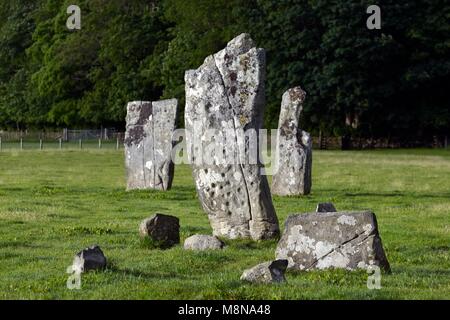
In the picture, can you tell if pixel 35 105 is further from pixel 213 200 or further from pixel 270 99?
pixel 213 200

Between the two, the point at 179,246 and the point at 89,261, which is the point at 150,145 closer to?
the point at 179,246

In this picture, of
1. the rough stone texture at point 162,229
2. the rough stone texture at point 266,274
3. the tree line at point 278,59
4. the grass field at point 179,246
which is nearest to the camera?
the grass field at point 179,246

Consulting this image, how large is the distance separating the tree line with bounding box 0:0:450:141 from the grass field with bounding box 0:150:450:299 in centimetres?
2995

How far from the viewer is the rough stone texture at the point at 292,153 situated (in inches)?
1064

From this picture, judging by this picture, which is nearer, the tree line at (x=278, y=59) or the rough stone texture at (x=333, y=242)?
the rough stone texture at (x=333, y=242)

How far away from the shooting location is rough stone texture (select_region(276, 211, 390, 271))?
13.1 metres

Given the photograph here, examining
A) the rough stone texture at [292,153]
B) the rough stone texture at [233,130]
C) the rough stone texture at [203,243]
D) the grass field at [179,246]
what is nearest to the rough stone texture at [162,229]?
the grass field at [179,246]

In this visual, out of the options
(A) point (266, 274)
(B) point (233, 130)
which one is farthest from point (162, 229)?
(A) point (266, 274)

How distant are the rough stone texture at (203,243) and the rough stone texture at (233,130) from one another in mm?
1349

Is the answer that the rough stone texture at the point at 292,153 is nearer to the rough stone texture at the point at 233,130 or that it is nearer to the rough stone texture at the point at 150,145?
the rough stone texture at the point at 150,145

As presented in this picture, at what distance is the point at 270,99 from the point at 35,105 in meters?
28.5

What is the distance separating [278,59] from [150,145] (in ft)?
130

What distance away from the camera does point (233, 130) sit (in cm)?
1738

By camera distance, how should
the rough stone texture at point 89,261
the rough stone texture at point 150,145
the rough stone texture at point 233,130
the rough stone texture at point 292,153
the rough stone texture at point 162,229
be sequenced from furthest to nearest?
the rough stone texture at point 150,145, the rough stone texture at point 292,153, the rough stone texture at point 233,130, the rough stone texture at point 162,229, the rough stone texture at point 89,261
